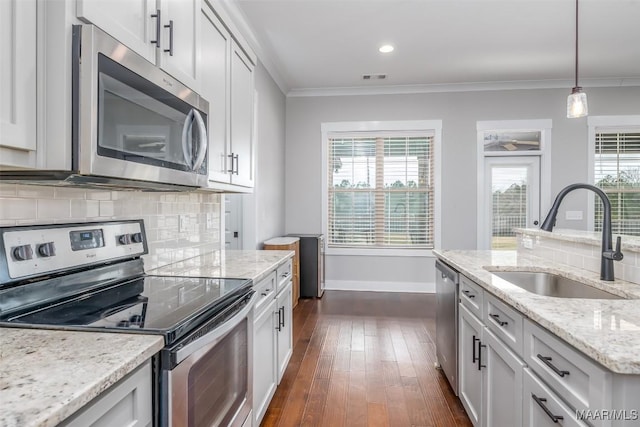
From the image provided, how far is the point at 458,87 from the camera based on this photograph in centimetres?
499

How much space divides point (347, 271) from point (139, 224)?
3836 mm

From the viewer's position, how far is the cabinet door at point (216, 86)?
6.04 feet

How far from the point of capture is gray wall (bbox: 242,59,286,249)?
3850mm

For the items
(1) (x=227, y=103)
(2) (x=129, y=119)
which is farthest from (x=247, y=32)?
(2) (x=129, y=119)

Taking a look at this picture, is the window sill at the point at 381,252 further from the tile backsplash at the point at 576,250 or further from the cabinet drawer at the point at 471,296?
the cabinet drawer at the point at 471,296

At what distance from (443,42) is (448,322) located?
9.45 feet

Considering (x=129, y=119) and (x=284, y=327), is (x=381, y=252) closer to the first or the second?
(x=284, y=327)

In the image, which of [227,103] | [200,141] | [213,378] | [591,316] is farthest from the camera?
[227,103]

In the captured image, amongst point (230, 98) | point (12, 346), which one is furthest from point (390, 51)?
point (12, 346)

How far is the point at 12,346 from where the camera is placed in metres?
0.85

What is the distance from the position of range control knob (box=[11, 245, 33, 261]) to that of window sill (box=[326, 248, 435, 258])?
429 cm

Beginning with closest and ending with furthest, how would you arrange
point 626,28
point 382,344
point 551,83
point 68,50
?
point 68,50, point 382,344, point 626,28, point 551,83

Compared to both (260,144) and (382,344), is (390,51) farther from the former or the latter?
(382,344)

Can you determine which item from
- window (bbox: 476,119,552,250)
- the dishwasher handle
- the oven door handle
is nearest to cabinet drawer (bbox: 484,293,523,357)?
the dishwasher handle
